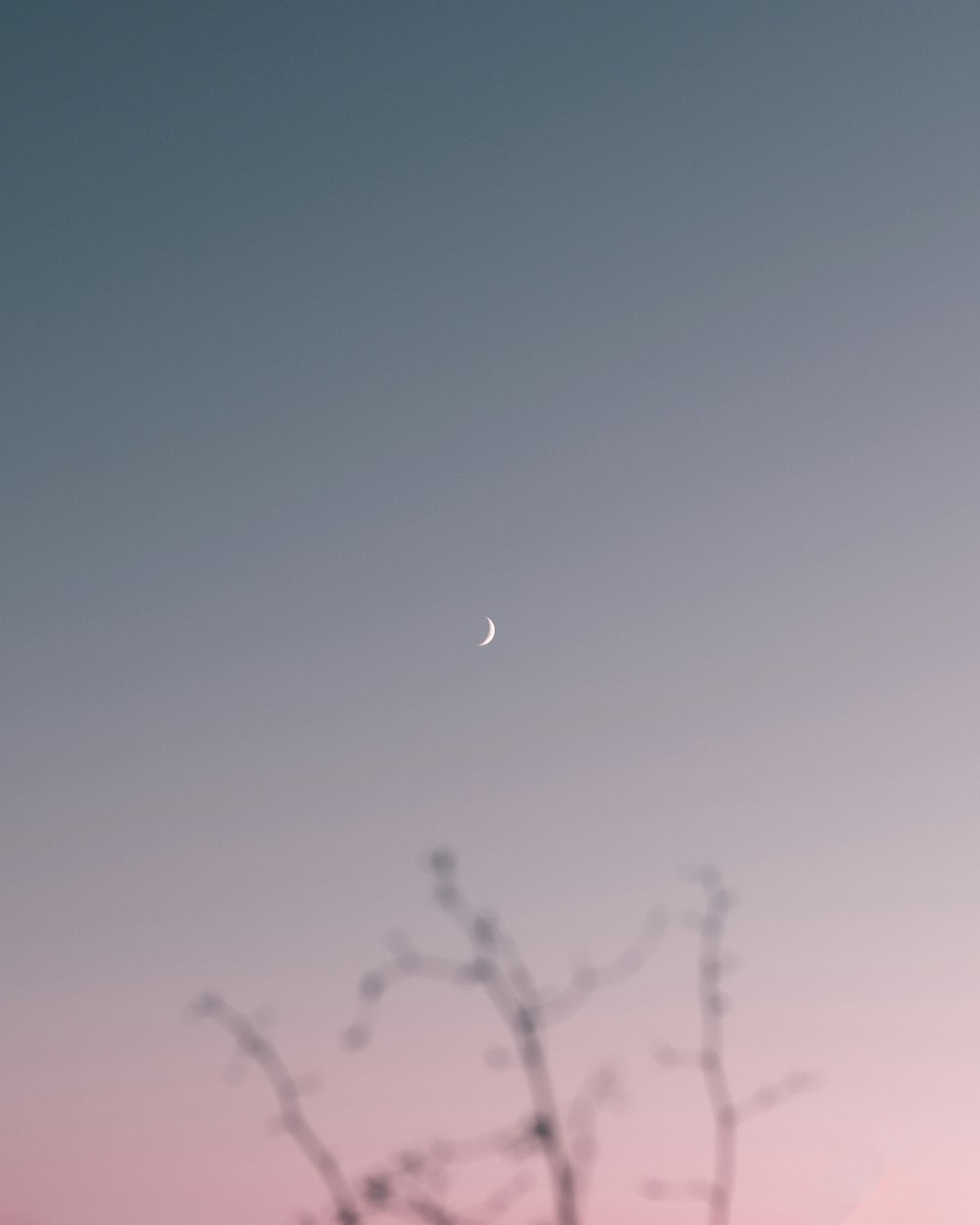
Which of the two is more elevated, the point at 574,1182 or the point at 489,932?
the point at 489,932

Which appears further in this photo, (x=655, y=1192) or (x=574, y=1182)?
(x=655, y=1192)

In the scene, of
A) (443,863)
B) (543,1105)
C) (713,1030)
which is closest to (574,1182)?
(543,1105)

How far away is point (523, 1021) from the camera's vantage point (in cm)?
434

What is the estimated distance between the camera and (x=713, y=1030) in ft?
14.4

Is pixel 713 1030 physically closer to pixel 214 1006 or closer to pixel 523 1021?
pixel 523 1021

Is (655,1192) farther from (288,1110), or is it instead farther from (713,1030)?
(288,1110)

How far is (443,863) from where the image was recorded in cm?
414

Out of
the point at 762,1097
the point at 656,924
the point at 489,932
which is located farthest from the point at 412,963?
the point at 762,1097

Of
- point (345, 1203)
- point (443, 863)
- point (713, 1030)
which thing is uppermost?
point (443, 863)

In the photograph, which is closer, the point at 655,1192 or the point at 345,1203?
the point at 345,1203

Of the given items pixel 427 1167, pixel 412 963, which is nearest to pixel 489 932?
pixel 412 963

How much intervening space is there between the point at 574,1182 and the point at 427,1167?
33 centimetres

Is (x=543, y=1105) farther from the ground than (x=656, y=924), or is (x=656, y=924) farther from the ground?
(x=656, y=924)

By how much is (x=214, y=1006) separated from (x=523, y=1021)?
71 cm
